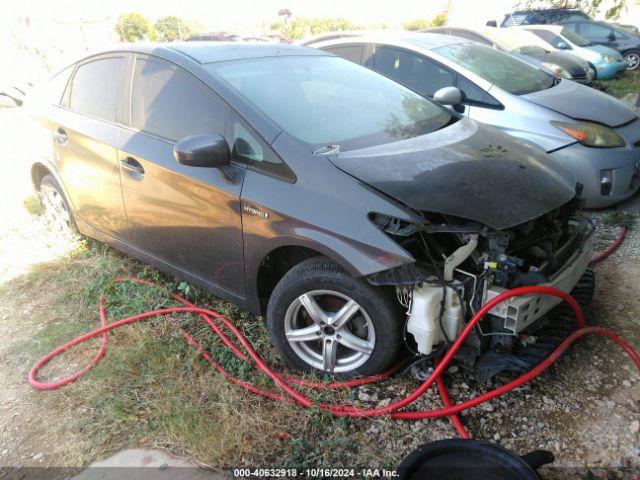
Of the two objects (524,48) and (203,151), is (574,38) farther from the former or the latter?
(203,151)

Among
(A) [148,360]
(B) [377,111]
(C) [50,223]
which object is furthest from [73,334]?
(B) [377,111]

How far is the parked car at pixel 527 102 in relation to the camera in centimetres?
424

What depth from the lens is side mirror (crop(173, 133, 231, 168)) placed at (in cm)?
253

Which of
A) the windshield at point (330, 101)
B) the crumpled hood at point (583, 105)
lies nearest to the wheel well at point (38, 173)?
the windshield at point (330, 101)

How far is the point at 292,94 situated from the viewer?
2.95m

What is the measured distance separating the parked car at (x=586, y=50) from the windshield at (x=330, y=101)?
31.6 ft

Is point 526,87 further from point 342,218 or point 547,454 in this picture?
point 547,454

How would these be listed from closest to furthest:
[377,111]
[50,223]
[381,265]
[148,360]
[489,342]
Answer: [381,265]
[489,342]
[148,360]
[377,111]
[50,223]

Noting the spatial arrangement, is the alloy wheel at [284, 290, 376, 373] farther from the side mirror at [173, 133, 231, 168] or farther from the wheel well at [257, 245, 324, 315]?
the side mirror at [173, 133, 231, 168]

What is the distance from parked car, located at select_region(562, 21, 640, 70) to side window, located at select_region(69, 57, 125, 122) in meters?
13.5

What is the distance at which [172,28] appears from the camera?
30000mm

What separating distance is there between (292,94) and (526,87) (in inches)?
121

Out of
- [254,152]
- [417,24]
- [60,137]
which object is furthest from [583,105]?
[417,24]

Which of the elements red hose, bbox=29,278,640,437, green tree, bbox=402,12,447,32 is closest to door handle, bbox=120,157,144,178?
red hose, bbox=29,278,640,437
